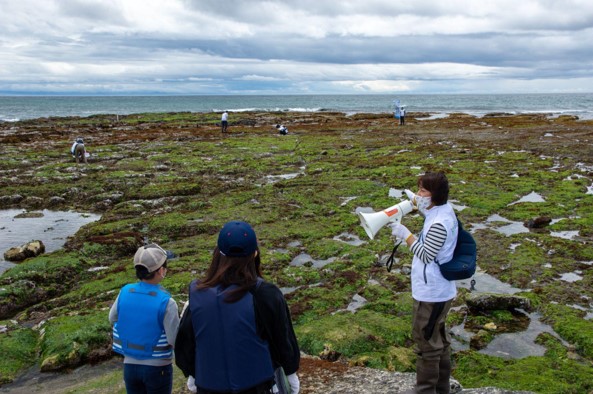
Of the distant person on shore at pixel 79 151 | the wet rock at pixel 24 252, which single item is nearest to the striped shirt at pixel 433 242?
the wet rock at pixel 24 252

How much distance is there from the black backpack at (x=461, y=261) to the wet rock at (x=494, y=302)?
5743 millimetres

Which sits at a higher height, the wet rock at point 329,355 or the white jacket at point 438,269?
the white jacket at point 438,269

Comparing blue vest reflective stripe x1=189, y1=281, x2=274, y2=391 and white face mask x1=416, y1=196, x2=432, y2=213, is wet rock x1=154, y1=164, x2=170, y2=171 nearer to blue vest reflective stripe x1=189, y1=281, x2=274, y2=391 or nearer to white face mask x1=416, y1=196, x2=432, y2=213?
white face mask x1=416, y1=196, x2=432, y2=213

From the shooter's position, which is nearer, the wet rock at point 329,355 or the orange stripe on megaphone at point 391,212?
the orange stripe on megaphone at point 391,212

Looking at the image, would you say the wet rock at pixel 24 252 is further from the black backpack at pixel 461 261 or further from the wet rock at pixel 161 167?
the wet rock at pixel 161 167

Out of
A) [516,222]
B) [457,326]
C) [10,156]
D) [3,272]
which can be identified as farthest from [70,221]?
[10,156]

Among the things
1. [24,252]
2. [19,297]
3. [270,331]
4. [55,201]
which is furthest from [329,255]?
[55,201]

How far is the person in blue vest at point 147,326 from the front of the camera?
208 inches

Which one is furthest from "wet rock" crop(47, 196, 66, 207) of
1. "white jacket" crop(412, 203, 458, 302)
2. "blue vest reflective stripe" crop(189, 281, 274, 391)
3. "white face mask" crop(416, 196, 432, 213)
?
"blue vest reflective stripe" crop(189, 281, 274, 391)

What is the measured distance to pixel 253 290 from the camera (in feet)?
13.6

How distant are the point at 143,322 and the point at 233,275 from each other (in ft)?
5.73

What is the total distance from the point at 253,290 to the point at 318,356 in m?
5.92

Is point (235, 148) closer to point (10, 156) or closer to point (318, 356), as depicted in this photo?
point (10, 156)

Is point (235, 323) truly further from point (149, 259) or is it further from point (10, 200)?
point (10, 200)
